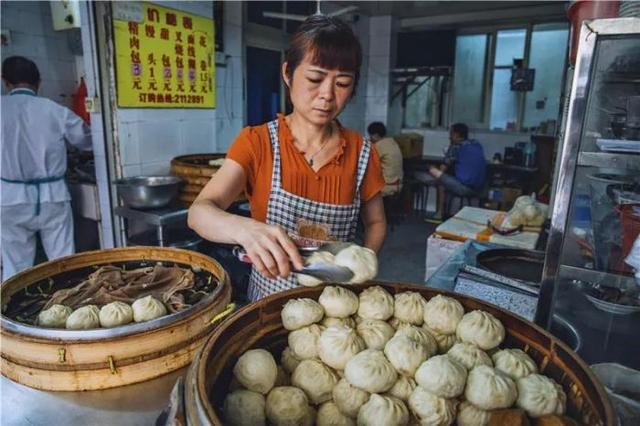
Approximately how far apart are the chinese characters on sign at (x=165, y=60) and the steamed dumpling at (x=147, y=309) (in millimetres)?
2769

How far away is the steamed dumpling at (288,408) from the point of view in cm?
90

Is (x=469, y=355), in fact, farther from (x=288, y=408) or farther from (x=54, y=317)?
(x=54, y=317)

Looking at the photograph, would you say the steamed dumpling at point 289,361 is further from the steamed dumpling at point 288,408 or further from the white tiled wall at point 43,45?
the white tiled wall at point 43,45

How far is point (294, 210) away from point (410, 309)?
68cm

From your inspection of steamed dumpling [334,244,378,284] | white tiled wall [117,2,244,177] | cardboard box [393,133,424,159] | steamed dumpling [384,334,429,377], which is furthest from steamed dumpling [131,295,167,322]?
cardboard box [393,133,424,159]

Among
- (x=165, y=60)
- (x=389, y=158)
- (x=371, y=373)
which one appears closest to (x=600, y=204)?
(x=371, y=373)

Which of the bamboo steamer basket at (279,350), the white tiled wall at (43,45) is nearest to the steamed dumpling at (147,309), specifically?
the bamboo steamer basket at (279,350)

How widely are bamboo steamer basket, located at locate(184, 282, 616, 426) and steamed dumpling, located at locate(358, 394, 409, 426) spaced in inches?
12.2

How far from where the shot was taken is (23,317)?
1.34m

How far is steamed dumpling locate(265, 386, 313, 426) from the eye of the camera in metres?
0.90

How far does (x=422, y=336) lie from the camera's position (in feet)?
3.55

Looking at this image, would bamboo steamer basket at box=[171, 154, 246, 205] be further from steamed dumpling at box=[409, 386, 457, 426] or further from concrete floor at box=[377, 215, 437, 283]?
steamed dumpling at box=[409, 386, 457, 426]

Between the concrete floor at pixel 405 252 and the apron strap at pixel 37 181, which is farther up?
the apron strap at pixel 37 181

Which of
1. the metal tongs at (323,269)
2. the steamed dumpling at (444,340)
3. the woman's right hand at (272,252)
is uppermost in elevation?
the woman's right hand at (272,252)
